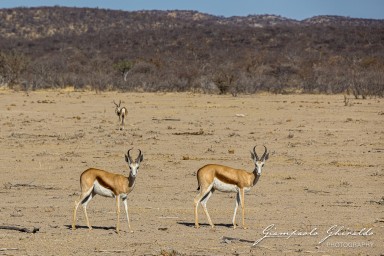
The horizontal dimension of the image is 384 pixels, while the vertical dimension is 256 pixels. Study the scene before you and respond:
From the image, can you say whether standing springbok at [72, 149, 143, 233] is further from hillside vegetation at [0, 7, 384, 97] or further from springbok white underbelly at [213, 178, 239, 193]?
hillside vegetation at [0, 7, 384, 97]

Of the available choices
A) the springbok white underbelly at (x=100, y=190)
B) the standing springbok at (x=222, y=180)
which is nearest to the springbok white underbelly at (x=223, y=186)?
the standing springbok at (x=222, y=180)

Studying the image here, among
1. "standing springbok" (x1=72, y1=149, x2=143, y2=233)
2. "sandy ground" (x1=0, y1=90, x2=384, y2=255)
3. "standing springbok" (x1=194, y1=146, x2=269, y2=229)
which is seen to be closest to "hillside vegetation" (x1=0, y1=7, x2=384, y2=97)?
"sandy ground" (x1=0, y1=90, x2=384, y2=255)

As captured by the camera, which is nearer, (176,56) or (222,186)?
(222,186)

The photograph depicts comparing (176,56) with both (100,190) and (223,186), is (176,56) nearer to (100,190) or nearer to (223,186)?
(223,186)

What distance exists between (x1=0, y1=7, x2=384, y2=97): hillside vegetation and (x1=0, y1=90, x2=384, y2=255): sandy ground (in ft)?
45.1

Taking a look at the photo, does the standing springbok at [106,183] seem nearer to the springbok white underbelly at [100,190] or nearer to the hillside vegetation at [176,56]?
the springbok white underbelly at [100,190]

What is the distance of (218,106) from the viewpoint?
35688 millimetres

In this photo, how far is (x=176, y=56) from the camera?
3305 inches

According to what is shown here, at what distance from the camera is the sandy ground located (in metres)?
10.3

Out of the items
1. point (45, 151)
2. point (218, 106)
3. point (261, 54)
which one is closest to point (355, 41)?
point (261, 54)

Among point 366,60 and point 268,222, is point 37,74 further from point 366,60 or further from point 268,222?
point 268,222

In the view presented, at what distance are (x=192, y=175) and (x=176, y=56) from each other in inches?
2656

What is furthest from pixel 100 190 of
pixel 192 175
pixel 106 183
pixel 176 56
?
pixel 176 56

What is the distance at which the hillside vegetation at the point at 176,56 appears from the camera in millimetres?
52438
